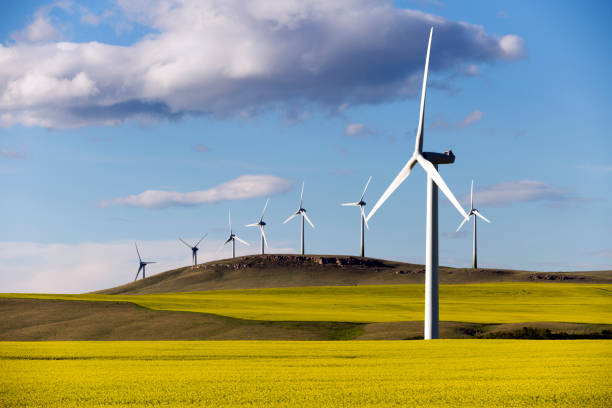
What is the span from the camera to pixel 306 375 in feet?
65.9

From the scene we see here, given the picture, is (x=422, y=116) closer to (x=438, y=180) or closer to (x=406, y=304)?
(x=438, y=180)

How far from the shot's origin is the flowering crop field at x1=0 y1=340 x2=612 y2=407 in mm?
15250

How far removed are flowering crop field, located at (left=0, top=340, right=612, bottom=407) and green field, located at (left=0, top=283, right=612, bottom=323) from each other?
21.5m

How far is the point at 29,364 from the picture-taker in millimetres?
24344

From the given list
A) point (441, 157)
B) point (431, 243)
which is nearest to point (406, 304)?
point (441, 157)

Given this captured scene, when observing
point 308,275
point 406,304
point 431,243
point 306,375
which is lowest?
point 308,275

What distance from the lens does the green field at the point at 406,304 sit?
55.4 meters

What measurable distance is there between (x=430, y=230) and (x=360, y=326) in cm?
1210

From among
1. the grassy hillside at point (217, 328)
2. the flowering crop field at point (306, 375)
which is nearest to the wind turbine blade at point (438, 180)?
the flowering crop field at point (306, 375)

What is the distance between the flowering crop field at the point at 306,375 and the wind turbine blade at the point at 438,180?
23.0 ft

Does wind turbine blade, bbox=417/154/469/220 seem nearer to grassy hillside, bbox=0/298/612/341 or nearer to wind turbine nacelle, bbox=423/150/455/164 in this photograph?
wind turbine nacelle, bbox=423/150/455/164

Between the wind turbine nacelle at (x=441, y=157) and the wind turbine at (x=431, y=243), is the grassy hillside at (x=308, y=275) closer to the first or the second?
the wind turbine nacelle at (x=441, y=157)

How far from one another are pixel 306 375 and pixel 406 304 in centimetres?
5584

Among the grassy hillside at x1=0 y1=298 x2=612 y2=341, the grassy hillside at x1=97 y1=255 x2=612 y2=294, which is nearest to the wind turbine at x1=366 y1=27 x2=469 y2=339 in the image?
the grassy hillside at x1=0 y1=298 x2=612 y2=341
